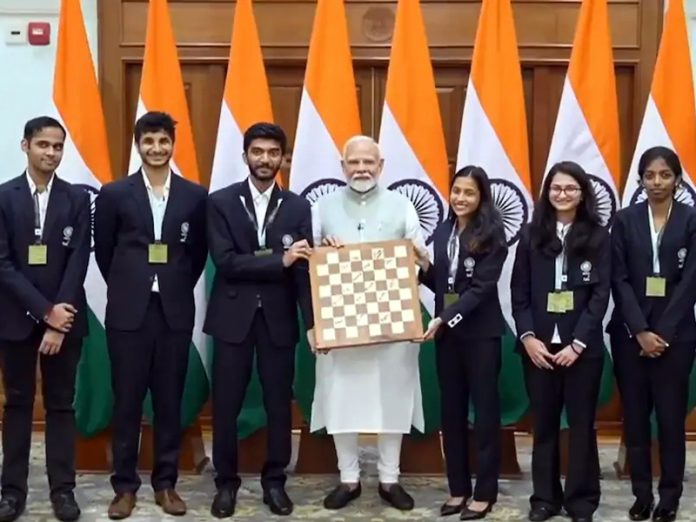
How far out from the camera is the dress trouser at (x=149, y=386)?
347 cm

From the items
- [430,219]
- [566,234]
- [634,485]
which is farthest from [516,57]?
[634,485]

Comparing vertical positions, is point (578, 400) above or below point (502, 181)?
below

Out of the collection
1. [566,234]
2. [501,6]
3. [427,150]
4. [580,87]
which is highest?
[501,6]

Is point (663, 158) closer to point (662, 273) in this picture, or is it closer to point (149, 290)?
point (662, 273)

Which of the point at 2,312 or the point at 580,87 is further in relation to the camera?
the point at 580,87

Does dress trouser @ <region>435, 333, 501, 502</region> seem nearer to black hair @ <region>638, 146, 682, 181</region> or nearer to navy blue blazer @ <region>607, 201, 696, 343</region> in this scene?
navy blue blazer @ <region>607, 201, 696, 343</region>

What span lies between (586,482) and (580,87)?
171 cm

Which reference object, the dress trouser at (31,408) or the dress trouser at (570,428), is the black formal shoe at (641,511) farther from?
the dress trouser at (31,408)

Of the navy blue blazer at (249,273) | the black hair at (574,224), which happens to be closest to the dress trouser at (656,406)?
the black hair at (574,224)

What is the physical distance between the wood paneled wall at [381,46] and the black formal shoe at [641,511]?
1.79m

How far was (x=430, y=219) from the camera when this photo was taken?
4.12 metres

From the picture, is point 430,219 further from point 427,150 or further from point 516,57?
point 516,57

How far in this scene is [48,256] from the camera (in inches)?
133

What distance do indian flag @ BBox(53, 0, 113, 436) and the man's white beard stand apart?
1.23 meters
